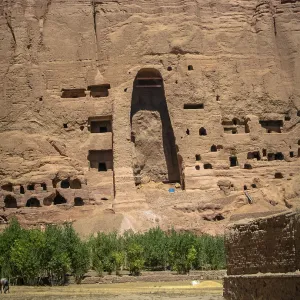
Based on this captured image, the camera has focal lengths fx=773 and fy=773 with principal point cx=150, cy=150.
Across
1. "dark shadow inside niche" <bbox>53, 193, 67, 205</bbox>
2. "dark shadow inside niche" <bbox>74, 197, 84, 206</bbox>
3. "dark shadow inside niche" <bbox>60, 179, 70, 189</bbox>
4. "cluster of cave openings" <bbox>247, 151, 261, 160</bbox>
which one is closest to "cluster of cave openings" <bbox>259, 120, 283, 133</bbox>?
"cluster of cave openings" <bbox>247, 151, 261, 160</bbox>

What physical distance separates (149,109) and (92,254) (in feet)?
82.6

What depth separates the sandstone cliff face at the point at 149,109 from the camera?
60.8 meters

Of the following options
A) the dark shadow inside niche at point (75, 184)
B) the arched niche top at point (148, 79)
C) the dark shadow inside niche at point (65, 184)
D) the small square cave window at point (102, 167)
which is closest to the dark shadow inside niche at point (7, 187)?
the dark shadow inside niche at point (65, 184)

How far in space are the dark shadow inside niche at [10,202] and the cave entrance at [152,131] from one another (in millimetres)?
12153

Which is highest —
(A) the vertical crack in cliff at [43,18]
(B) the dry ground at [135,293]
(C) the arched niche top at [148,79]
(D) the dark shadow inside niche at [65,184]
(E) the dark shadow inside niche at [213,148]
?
(A) the vertical crack in cliff at [43,18]

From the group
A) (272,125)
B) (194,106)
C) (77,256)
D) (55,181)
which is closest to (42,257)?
(77,256)

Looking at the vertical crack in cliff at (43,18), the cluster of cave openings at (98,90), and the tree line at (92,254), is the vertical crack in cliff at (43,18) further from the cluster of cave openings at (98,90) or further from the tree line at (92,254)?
the tree line at (92,254)

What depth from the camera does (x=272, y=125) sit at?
68500mm

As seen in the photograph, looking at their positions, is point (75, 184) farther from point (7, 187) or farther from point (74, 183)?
point (7, 187)

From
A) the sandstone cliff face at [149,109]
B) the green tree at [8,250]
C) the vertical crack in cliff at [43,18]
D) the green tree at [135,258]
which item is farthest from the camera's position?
the vertical crack in cliff at [43,18]

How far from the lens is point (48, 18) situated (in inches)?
2734

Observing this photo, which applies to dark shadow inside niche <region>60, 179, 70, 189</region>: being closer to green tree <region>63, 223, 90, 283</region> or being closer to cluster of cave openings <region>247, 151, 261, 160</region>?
cluster of cave openings <region>247, 151, 261, 160</region>

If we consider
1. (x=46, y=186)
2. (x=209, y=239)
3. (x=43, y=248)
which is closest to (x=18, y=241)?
(x=43, y=248)

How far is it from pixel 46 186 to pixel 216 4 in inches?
964
